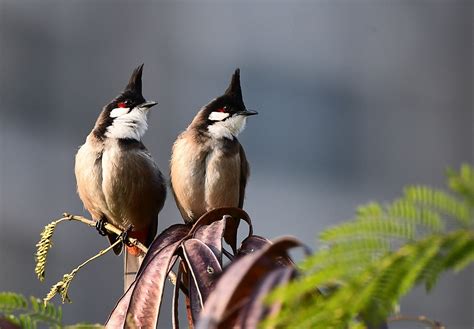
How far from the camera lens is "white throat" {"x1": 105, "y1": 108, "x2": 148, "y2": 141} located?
3.71 meters

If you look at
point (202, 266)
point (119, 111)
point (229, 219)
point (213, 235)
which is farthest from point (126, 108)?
point (202, 266)

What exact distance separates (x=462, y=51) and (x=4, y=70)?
4.59m

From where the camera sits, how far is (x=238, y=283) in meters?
0.90

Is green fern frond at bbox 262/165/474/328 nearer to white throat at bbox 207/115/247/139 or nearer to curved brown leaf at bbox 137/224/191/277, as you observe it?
curved brown leaf at bbox 137/224/191/277

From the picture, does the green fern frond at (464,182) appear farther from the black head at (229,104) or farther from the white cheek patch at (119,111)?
the white cheek patch at (119,111)

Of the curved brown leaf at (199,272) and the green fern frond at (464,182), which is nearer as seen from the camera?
the green fern frond at (464,182)

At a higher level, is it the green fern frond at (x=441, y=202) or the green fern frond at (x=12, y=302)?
the green fern frond at (x=441, y=202)

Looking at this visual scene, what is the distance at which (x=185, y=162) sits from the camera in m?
3.65

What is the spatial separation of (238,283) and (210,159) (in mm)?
2780

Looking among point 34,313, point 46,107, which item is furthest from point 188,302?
point 46,107

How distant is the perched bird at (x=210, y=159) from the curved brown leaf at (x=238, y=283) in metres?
2.66

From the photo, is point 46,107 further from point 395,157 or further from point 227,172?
point 227,172

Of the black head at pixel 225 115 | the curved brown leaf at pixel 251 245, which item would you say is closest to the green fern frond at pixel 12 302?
the curved brown leaf at pixel 251 245

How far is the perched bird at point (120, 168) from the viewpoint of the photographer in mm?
3684
